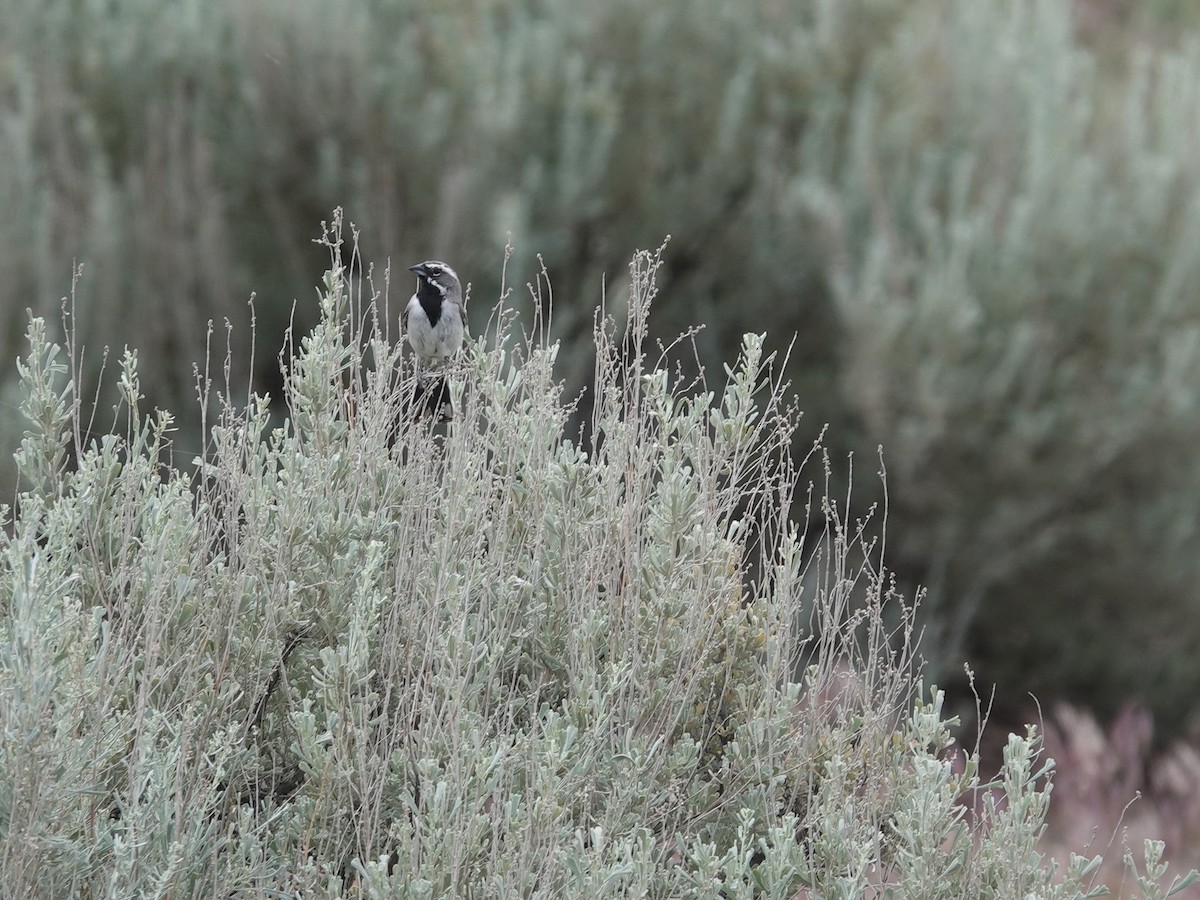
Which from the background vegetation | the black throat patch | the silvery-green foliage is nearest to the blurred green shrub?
the background vegetation

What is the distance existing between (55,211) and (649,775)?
5323 millimetres

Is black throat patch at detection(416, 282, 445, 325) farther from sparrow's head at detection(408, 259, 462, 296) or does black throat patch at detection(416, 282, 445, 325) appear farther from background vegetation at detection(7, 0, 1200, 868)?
background vegetation at detection(7, 0, 1200, 868)

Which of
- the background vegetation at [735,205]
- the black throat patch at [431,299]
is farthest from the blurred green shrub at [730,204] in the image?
the black throat patch at [431,299]

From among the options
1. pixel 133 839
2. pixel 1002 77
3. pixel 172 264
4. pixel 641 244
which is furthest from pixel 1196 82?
pixel 133 839

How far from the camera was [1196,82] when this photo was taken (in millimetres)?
8273

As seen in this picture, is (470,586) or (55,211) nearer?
(470,586)

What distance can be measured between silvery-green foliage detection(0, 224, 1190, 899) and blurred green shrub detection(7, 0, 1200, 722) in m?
3.89

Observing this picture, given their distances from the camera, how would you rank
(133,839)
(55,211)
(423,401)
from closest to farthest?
(133,839) → (423,401) → (55,211)

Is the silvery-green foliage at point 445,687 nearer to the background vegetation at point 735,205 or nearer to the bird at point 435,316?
the bird at point 435,316

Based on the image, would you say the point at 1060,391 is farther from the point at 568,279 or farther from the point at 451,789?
the point at 451,789

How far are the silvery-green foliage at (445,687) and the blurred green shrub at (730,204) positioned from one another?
12.8ft

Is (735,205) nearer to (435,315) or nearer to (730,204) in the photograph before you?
(730,204)

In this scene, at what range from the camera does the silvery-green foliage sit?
2789 millimetres

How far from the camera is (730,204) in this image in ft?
26.4
